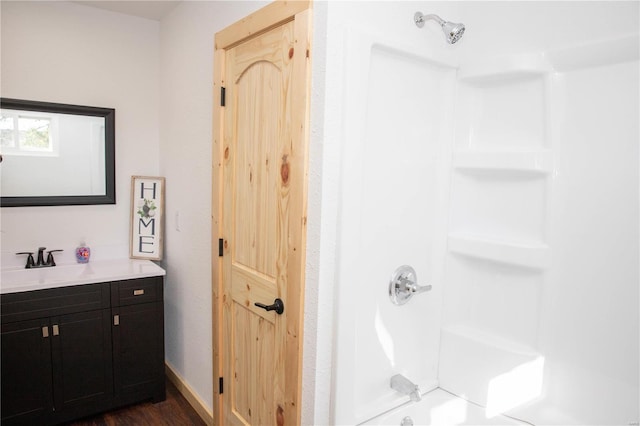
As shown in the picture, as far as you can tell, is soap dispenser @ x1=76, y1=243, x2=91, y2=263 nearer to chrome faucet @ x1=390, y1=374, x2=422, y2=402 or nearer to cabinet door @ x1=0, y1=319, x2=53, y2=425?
cabinet door @ x1=0, y1=319, x2=53, y2=425

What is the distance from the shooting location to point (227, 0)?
81.7 inches

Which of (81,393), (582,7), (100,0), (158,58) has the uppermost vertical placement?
(100,0)

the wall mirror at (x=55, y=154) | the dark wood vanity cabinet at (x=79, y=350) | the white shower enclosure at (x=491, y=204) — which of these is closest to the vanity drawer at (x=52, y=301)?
the dark wood vanity cabinet at (x=79, y=350)

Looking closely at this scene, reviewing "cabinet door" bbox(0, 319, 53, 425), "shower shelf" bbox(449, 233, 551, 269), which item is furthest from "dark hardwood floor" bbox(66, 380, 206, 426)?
"shower shelf" bbox(449, 233, 551, 269)

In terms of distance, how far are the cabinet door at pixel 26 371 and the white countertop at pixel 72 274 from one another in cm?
20

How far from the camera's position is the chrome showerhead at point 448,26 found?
1.63m

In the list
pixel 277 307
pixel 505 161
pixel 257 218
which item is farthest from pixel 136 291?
pixel 505 161

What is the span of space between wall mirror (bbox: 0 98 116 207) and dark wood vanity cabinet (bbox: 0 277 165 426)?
0.71 metres

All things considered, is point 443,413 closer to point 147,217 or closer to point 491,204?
point 491,204

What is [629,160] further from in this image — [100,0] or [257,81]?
[100,0]

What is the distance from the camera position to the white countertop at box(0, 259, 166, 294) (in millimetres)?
2252

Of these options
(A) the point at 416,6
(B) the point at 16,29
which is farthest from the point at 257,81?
(B) the point at 16,29

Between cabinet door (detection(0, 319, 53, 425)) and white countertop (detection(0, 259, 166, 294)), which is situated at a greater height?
white countertop (detection(0, 259, 166, 294))

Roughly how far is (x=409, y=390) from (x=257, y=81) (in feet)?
4.87
